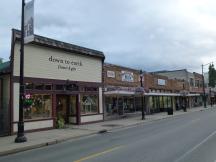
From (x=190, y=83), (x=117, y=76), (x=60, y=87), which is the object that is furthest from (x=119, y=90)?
(x=190, y=83)

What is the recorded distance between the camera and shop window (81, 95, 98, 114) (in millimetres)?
27844

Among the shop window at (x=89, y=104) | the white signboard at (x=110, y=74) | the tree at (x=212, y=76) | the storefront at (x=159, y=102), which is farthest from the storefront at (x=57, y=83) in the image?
the tree at (x=212, y=76)

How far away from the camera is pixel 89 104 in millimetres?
28688

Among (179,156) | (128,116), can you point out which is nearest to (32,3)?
(179,156)

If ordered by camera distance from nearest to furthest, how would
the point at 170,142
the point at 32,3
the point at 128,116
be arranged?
the point at 170,142
the point at 32,3
the point at 128,116

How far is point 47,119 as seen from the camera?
76.4 feet

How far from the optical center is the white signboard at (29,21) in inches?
Answer: 650

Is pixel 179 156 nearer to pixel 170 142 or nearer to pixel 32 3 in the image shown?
pixel 170 142

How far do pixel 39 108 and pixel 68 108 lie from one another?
201 inches

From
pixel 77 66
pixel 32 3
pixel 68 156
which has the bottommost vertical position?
pixel 68 156

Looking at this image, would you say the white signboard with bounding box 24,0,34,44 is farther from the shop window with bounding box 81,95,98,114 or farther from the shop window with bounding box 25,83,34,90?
the shop window with bounding box 81,95,98,114

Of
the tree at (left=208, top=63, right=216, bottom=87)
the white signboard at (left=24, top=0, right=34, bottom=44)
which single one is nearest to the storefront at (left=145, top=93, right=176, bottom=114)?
the white signboard at (left=24, top=0, right=34, bottom=44)

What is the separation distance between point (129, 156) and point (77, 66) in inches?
661

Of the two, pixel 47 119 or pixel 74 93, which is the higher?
pixel 74 93
